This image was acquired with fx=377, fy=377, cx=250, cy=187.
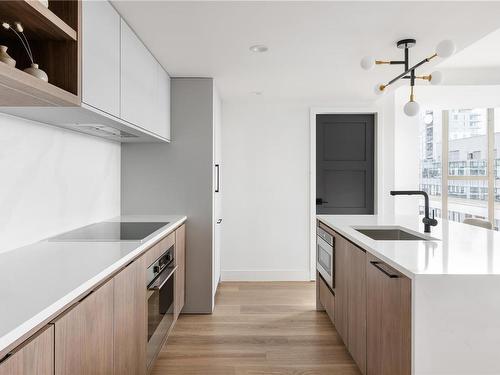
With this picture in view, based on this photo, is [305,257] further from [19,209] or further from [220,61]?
[19,209]

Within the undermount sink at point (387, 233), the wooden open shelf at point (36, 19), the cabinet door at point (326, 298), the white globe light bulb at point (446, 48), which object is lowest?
the cabinet door at point (326, 298)

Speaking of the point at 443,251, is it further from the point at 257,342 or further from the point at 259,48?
the point at 259,48

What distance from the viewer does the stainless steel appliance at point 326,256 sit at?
280cm

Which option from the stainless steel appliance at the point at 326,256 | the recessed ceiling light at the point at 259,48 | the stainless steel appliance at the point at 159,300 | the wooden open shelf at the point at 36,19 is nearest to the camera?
the wooden open shelf at the point at 36,19

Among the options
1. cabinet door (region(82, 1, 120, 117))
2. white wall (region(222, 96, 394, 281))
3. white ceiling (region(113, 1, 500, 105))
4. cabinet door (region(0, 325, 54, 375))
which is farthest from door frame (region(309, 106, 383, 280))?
cabinet door (region(0, 325, 54, 375))

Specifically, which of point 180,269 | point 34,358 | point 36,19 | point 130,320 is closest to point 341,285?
point 180,269

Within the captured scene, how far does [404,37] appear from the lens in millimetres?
2447

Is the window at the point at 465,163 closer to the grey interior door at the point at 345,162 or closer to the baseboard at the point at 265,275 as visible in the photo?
the grey interior door at the point at 345,162

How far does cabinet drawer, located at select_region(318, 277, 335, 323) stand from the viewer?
2.93m

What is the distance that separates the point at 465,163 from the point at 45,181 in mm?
5411

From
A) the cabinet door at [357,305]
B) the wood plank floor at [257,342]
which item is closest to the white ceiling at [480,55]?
the cabinet door at [357,305]

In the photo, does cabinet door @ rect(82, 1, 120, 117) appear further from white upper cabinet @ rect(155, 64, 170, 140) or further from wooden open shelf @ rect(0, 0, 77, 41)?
white upper cabinet @ rect(155, 64, 170, 140)

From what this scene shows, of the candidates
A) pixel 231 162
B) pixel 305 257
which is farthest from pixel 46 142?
pixel 305 257

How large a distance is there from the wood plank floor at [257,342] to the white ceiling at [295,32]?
2.16 metres
